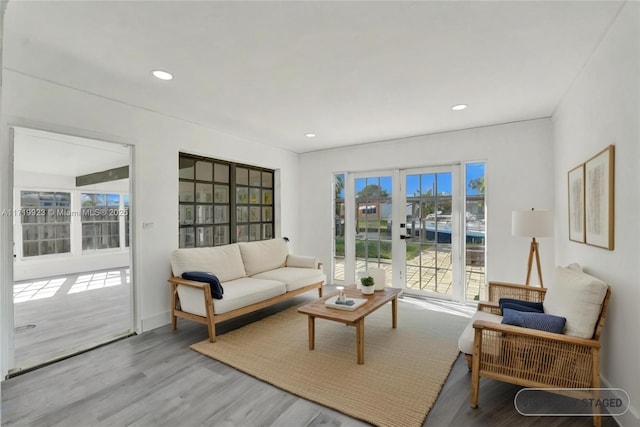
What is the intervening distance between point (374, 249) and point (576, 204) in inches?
113

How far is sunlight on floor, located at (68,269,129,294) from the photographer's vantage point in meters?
5.32

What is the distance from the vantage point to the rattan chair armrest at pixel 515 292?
2.86 metres

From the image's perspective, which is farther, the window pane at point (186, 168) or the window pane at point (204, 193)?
the window pane at point (204, 193)

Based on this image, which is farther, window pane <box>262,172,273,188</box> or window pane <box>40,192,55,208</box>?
window pane <box>40,192,55,208</box>

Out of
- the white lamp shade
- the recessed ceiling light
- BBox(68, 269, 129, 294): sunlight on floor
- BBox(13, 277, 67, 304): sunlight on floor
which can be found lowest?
BBox(68, 269, 129, 294): sunlight on floor

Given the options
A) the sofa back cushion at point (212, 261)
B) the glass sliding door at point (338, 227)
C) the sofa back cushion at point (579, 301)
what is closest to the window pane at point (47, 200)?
the sofa back cushion at point (212, 261)

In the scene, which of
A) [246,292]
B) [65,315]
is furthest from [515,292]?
[65,315]

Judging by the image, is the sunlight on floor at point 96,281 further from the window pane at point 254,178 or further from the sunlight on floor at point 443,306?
the sunlight on floor at point 443,306

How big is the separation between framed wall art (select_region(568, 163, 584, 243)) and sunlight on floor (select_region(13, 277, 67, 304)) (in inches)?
270

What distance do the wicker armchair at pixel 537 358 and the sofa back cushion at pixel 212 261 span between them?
2.84 meters

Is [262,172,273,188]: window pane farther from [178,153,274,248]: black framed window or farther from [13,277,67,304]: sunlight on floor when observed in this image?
[13,277,67,304]: sunlight on floor

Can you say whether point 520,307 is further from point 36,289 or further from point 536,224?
point 36,289

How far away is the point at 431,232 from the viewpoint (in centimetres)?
461

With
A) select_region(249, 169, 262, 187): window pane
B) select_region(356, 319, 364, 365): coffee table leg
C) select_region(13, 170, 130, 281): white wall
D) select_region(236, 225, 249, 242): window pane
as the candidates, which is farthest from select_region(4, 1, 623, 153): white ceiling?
select_region(13, 170, 130, 281): white wall
